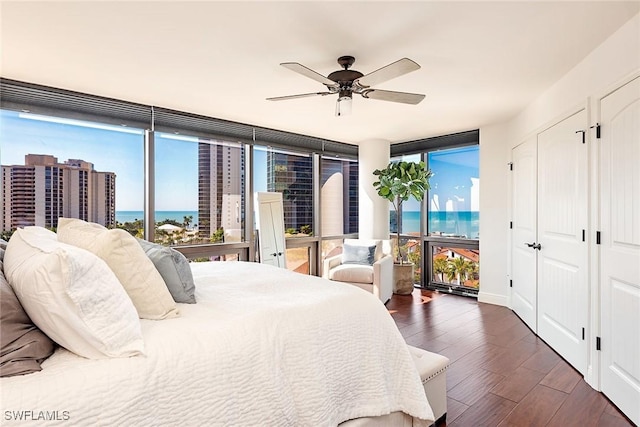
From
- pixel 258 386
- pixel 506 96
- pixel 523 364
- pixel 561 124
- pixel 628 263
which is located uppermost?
pixel 506 96

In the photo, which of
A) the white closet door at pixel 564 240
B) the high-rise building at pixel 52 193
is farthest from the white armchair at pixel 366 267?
the high-rise building at pixel 52 193

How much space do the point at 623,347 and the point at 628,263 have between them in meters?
0.53

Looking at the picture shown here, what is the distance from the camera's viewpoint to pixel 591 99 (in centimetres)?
252

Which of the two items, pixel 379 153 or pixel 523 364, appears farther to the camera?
pixel 379 153

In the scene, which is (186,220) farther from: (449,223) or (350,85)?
(449,223)

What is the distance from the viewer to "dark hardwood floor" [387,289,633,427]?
2.11 m

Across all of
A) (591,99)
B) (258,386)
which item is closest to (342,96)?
(591,99)

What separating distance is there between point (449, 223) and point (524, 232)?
1.58 m

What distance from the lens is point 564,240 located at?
9.63ft

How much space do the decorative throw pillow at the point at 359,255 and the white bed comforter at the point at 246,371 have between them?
282 cm

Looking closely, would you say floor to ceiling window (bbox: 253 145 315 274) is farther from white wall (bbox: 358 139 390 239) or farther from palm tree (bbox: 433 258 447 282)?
palm tree (bbox: 433 258 447 282)

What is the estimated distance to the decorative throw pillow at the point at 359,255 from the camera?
190 inches

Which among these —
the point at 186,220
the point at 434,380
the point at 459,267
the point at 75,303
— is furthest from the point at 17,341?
the point at 459,267

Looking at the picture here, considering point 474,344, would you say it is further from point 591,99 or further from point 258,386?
point 258,386
